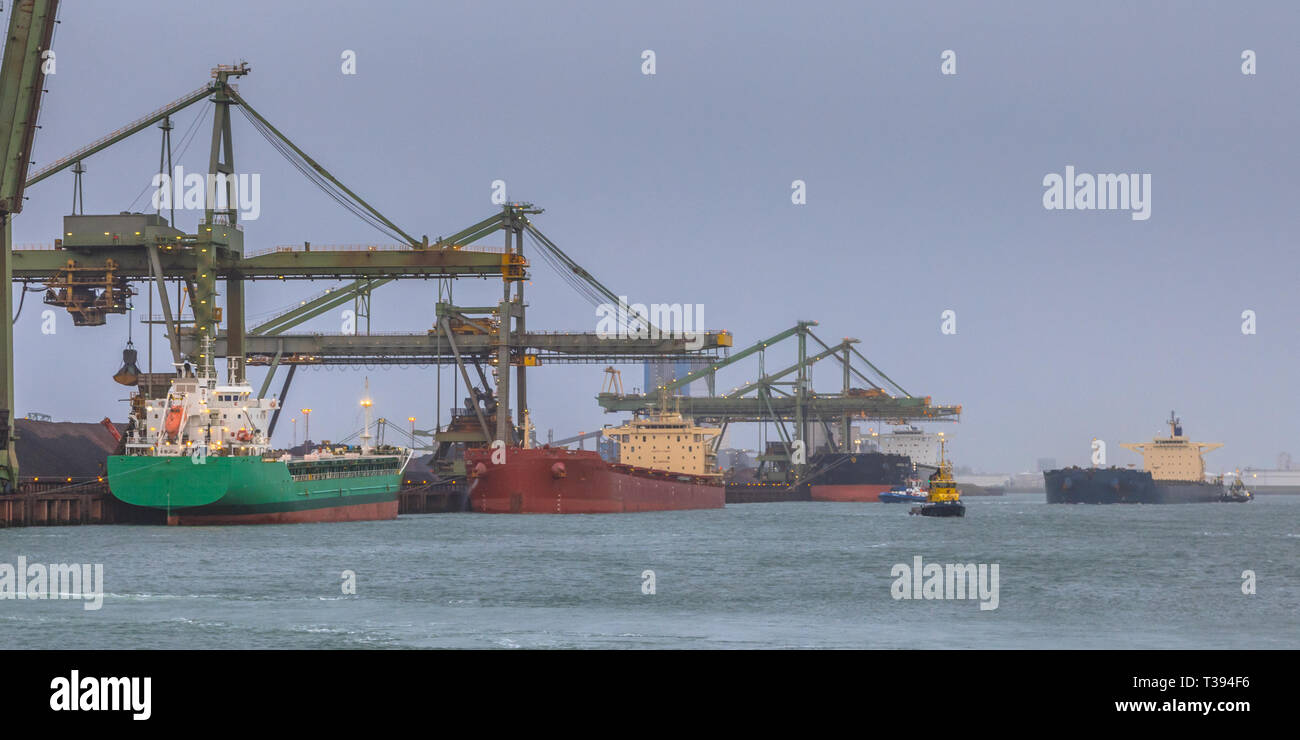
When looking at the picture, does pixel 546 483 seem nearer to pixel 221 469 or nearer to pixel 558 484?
pixel 558 484

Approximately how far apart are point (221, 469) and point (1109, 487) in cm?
9183

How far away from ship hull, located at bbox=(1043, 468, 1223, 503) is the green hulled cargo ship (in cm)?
7964

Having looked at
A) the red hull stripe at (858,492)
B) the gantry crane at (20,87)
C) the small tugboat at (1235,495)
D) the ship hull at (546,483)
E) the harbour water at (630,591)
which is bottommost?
the small tugboat at (1235,495)

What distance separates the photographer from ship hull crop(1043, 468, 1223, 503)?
126938 millimetres

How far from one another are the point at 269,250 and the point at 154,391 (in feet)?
42.0

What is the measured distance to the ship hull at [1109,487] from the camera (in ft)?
416

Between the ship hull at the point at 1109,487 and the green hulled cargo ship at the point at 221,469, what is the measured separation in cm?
7964

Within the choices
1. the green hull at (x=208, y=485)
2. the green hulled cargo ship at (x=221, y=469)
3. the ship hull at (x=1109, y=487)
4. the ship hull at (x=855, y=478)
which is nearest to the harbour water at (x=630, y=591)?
the green hull at (x=208, y=485)

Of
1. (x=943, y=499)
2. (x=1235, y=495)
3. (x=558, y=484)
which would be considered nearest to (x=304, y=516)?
(x=558, y=484)

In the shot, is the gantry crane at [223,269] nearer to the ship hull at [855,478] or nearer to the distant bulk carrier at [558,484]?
the distant bulk carrier at [558,484]

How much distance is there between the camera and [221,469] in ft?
183
